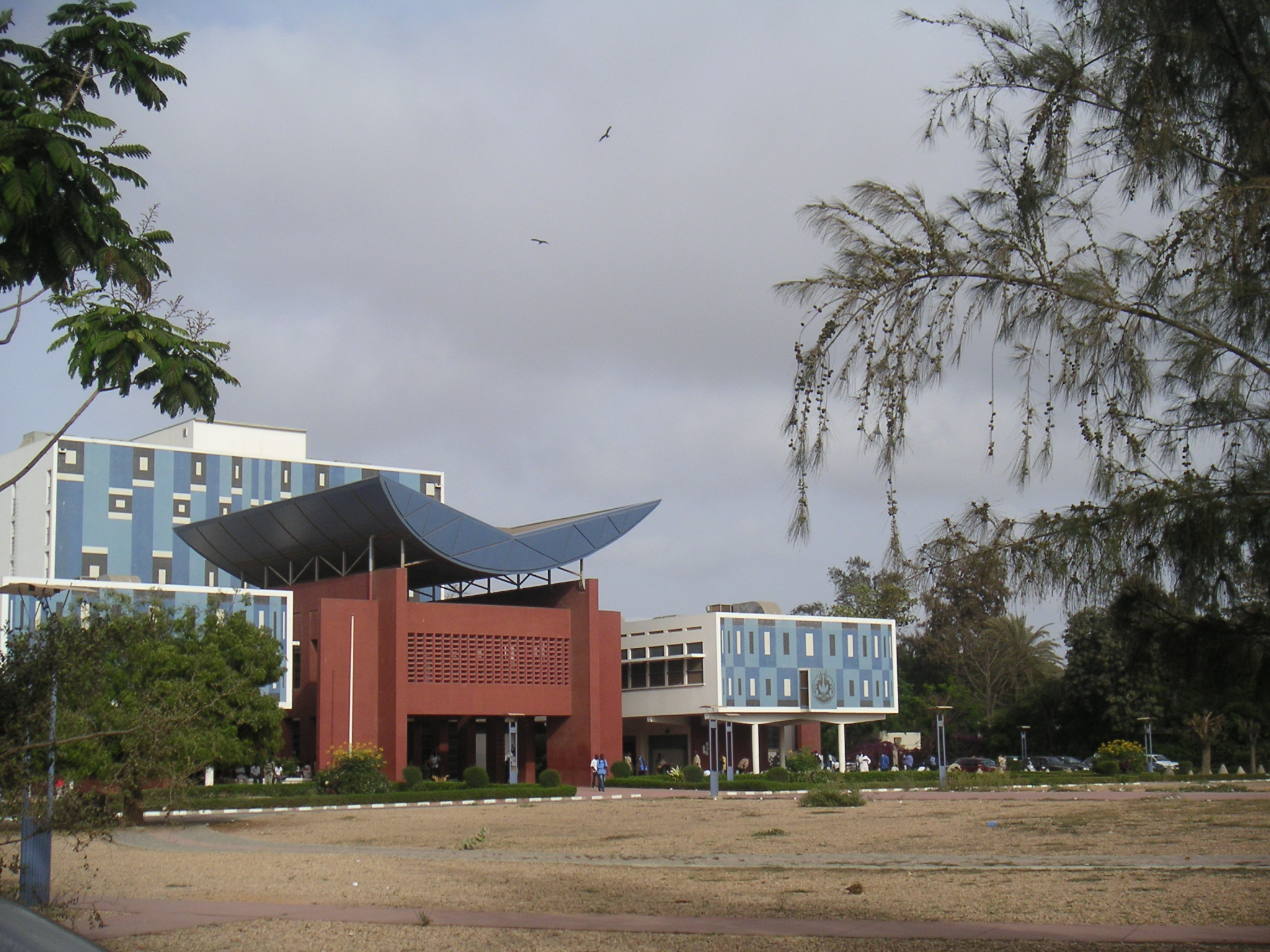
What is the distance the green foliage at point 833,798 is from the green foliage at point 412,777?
658 inches

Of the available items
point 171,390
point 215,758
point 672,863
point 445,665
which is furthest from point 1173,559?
point 445,665

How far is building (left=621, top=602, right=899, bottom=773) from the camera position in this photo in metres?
62.7

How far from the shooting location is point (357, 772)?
4122 cm

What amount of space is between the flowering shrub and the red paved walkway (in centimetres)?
4381

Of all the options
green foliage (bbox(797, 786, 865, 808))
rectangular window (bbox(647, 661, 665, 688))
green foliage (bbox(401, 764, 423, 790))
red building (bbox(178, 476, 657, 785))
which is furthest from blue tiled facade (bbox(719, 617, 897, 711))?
green foliage (bbox(797, 786, 865, 808))

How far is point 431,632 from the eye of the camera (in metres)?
52.1

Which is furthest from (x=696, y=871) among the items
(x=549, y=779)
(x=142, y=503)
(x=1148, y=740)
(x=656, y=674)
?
(x=142, y=503)

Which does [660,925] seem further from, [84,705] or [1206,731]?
[1206,731]

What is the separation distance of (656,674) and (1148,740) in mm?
23509

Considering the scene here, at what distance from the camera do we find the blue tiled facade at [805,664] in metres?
62.9

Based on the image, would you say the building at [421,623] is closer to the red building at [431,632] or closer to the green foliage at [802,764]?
the red building at [431,632]

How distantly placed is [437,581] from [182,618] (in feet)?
91.4

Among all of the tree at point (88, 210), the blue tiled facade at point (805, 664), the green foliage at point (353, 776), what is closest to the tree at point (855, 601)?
the blue tiled facade at point (805, 664)

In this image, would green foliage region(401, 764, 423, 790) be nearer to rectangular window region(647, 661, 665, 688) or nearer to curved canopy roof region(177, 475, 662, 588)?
curved canopy roof region(177, 475, 662, 588)
